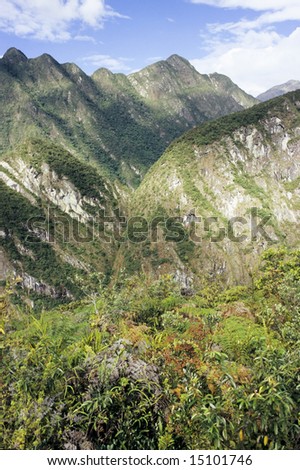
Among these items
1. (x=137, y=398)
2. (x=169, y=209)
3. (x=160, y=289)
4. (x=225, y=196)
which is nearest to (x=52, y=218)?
(x=169, y=209)

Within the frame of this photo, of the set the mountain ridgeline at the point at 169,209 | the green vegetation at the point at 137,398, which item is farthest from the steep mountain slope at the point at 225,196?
the green vegetation at the point at 137,398

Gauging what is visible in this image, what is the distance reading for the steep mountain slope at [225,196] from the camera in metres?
130

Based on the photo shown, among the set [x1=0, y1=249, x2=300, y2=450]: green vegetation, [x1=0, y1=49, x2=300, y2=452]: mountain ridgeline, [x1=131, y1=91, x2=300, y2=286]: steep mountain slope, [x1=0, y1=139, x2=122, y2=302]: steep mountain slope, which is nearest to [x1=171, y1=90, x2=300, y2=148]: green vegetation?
[x1=131, y1=91, x2=300, y2=286]: steep mountain slope

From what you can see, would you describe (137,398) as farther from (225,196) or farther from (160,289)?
(225,196)

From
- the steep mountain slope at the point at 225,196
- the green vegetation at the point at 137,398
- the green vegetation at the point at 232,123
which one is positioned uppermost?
the green vegetation at the point at 232,123

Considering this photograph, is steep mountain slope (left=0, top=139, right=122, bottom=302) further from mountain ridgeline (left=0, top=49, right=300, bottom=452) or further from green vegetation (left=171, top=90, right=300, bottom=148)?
green vegetation (left=171, top=90, right=300, bottom=148)

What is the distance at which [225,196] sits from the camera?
143 m

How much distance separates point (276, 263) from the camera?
42.0m

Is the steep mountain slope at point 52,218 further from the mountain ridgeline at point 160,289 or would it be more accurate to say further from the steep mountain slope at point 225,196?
the steep mountain slope at point 225,196

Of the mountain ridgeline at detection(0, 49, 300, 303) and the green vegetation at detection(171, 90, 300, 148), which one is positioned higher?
the green vegetation at detection(171, 90, 300, 148)

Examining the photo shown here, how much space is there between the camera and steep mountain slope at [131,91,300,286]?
13038cm

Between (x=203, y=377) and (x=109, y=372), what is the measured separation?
2.73 meters

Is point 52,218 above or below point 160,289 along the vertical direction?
above

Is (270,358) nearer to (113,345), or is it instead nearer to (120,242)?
(113,345)
